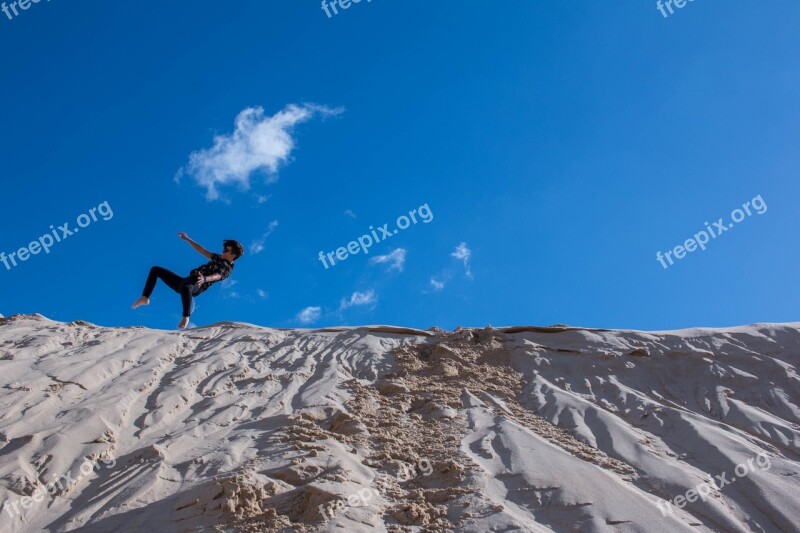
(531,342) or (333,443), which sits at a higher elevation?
(531,342)

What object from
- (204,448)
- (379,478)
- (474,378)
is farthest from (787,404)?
(204,448)

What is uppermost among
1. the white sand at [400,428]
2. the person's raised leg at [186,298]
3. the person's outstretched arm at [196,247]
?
the person's outstretched arm at [196,247]

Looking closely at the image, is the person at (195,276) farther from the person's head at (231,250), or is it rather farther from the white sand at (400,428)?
the white sand at (400,428)

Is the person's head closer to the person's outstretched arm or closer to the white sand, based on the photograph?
the person's outstretched arm

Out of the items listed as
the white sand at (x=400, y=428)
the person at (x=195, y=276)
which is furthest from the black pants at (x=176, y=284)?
the white sand at (x=400, y=428)

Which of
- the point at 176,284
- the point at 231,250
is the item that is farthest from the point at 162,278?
the point at 231,250

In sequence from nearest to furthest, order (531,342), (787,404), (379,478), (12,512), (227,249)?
(12,512), (379,478), (787,404), (227,249), (531,342)

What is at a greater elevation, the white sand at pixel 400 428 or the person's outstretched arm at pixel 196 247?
the person's outstretched arm at pixel 196 247

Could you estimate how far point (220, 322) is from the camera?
10727mm

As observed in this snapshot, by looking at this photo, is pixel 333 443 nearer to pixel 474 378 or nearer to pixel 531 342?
pixel 474 378

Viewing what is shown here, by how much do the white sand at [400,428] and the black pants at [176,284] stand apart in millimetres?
979

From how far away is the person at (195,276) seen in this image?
7.09m

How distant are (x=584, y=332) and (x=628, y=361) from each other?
3.31ft

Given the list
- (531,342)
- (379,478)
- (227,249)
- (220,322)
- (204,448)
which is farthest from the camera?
(220,322)
